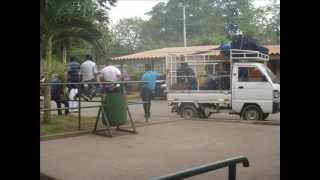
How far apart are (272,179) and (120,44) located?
31.2 metres

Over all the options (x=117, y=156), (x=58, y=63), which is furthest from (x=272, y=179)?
(x=58, y=63)

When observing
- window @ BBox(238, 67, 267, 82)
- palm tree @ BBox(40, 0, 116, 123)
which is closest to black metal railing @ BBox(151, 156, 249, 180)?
palm tree @ BBox(40, 0, 116, 123)

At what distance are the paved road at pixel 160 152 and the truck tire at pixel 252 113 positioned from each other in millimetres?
964

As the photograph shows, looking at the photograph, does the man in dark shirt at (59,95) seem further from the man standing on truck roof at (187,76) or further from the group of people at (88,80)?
the man standing on truck roof at (187,76)

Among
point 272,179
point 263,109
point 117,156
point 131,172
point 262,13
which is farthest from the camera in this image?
point 262,13

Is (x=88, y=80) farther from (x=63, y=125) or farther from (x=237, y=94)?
(x=237, y=94)

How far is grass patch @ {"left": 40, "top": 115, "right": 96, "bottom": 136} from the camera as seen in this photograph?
942 centimetres

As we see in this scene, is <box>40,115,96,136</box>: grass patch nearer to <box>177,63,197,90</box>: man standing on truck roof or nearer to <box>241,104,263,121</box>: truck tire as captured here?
<box>177,63,197,90</box>: man standing on truck roof

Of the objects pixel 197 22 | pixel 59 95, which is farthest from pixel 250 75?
pixel 197 22

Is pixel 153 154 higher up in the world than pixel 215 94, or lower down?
lower down

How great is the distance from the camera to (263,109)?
11.6m

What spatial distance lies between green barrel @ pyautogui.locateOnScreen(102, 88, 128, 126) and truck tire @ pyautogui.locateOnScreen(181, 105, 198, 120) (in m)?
3.52

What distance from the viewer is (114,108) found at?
912 cm
